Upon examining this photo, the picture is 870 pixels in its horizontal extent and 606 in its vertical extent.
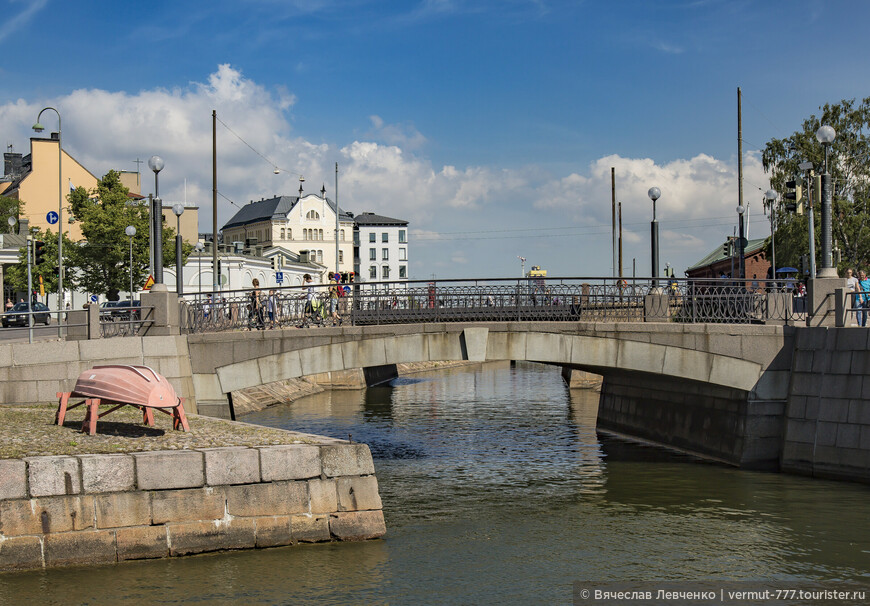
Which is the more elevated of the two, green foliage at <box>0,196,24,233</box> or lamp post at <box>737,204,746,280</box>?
green foliage at <box>0,196,24,233</box>

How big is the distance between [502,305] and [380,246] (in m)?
114

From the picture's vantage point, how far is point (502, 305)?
72.3 ft

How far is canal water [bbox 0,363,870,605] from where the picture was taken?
41.0 feet

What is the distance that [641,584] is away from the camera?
13.3 meters

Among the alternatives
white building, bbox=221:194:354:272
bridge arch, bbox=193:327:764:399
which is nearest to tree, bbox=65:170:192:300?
bridge arch, bbox=193:327:764:399

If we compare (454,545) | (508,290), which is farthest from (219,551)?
(508,290)

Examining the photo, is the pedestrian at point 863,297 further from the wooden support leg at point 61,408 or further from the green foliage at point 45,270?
the green foliage at point 45,270

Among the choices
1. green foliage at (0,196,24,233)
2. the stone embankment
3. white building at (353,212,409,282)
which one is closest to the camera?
the stone embankment

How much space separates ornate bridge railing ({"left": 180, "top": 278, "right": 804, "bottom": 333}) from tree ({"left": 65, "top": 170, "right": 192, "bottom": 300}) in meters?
33.9

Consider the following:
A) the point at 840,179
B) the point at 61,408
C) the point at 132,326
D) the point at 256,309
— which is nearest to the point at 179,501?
the point at 61,408

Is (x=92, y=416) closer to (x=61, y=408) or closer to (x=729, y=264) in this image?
(x=61, y=408)

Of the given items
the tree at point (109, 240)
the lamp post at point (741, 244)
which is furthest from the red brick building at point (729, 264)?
the tree at point (109, 240)

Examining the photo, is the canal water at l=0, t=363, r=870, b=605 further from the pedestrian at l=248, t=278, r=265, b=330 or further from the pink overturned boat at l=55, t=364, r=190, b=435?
→ the pedestrian at l=248, t=278, r=265, b=330

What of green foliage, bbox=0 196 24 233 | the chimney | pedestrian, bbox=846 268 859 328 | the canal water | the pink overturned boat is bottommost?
the canal water
